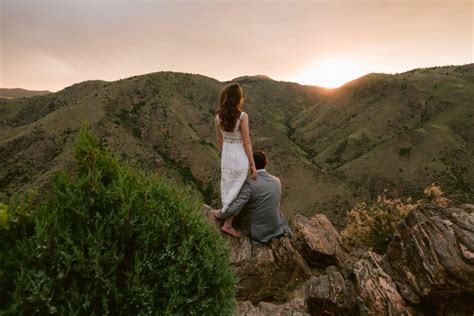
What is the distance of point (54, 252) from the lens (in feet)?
9.05

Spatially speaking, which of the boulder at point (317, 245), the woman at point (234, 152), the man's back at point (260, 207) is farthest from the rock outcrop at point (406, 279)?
the woman at point (234, 152)

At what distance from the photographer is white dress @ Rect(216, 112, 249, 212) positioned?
7.52 meters

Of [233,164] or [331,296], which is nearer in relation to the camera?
[331,296]

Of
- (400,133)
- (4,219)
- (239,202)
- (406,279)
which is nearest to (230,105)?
(239,202)

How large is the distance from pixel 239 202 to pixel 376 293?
348 cm

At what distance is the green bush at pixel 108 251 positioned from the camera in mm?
2648

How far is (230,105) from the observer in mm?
7027

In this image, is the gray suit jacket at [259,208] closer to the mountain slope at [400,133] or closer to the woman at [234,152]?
the woman at [234,152]

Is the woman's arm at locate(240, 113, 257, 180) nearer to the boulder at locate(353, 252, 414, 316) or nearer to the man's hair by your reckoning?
the man's hair

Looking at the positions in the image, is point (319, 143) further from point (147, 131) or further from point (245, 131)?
point (245, 131)

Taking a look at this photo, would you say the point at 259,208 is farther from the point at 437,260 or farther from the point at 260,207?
the point at 437,260

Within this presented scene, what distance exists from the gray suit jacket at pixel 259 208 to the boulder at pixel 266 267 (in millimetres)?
288

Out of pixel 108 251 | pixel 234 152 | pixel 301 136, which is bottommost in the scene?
pixel 108 251

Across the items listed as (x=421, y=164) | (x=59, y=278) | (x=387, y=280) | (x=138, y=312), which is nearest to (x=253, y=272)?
(x=387, y=280)
